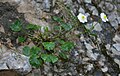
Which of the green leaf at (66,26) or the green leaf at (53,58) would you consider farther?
the green leaf at (66,26)

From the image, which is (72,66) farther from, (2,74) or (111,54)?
(2,74)

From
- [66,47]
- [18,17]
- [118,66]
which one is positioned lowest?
[118,66]

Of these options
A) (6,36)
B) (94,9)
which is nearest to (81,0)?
(94,9)

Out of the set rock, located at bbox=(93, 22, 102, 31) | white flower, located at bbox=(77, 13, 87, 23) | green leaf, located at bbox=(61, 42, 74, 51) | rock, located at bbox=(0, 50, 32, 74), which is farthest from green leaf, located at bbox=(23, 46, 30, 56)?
rock, located at bbox=(93, 22, 102, 31)

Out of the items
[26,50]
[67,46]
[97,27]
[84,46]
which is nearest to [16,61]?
[26,50]

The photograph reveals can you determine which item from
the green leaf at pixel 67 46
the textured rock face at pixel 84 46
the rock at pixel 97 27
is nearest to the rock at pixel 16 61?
the textured rock face at pixel 84 46

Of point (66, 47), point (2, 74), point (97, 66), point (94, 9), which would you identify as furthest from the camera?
point (94, 9)

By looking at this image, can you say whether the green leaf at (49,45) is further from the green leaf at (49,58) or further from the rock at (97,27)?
the rock at (97,27)

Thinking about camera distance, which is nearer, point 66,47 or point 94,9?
point 66,47

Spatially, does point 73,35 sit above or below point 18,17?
below

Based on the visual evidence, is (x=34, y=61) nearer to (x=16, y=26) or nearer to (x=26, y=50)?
(x=26, y=50)
